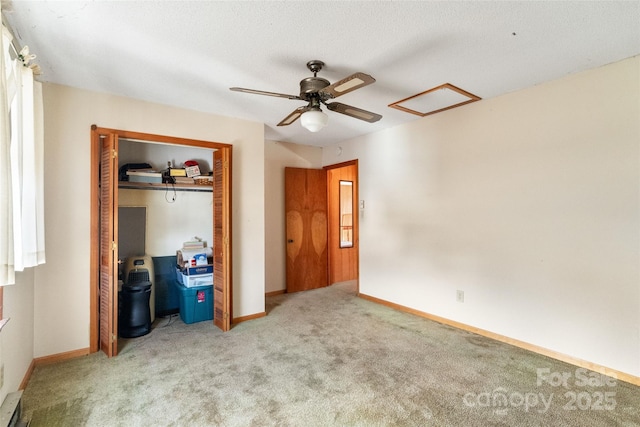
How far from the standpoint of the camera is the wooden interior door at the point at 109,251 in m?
2.76

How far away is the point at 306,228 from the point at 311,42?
3.47 metres

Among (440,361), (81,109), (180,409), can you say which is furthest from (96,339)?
(440,361)

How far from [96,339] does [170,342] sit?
2.13 feet

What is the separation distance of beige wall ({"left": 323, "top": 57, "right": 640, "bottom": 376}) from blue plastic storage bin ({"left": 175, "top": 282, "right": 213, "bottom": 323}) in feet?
8.15

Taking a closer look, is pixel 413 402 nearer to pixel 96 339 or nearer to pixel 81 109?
pixel 96 339

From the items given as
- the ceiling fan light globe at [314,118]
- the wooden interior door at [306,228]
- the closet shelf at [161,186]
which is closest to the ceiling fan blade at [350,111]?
the ceiling fan light globe at [314,118]

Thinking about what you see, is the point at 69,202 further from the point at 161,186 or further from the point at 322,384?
the point at 322,384

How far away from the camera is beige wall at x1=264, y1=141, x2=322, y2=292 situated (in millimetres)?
4969

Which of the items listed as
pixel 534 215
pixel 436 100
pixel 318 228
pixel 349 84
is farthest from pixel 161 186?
pixel 534 215

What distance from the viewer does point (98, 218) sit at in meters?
2.90

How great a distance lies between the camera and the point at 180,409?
2.03 metres

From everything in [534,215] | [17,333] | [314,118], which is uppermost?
[314,118]

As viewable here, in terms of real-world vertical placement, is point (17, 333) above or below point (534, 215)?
below

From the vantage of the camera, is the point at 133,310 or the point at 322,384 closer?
the point at 322,384
